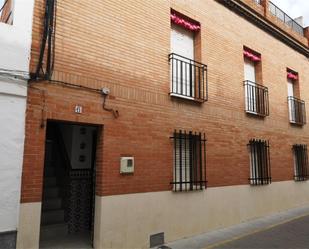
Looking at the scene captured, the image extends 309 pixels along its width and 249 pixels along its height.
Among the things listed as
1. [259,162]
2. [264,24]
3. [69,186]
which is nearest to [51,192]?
[69,186]

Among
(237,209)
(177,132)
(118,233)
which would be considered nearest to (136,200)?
(118,233)

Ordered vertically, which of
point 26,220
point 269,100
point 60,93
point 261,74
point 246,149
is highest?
point 261,74

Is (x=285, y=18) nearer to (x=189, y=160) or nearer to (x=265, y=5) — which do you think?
(x=265, y=5)

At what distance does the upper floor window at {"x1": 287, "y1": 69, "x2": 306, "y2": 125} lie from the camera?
12.3 m

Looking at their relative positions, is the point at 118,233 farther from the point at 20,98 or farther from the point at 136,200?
the point at 20,98

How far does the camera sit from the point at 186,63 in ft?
25.9

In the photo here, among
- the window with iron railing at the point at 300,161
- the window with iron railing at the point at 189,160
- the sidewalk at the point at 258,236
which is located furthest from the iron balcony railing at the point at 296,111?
the window with iron railing at the point at 189,160

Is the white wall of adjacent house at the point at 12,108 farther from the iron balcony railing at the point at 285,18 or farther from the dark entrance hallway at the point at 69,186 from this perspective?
the iron balcony railing at the point at 285,18

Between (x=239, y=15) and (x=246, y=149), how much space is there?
4.20 meters

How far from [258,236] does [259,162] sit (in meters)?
3.04

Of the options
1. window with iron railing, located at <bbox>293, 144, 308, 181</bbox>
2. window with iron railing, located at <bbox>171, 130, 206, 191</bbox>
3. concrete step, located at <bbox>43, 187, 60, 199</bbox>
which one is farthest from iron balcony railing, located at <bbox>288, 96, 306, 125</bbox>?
concrete step, located at <bbox>43, 187, 60, 199</bbox>

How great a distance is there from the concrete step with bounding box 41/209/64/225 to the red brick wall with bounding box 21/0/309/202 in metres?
1.55

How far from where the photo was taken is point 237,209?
28.5 ft

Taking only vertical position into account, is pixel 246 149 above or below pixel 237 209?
above
